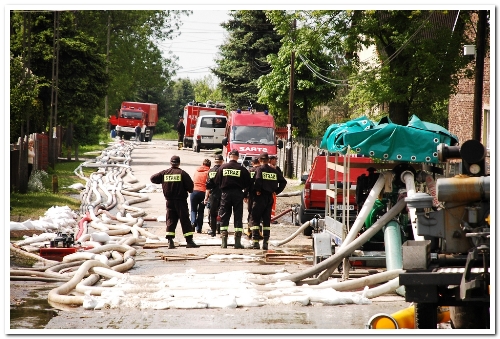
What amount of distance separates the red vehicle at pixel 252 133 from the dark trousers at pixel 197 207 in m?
14.1

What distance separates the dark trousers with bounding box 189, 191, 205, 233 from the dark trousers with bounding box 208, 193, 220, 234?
1.63 ft

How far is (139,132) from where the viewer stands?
63469 mm

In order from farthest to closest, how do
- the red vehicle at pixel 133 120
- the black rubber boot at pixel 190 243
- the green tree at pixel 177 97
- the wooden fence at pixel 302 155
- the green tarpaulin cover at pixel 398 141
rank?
the green tree at pixel 177 97
the red vehicle at pixel 133 120
the wooden fence at pixel 302 155
the black rubber boot at pixel 190 243
the green tarpaulin cover at pixel 398 141

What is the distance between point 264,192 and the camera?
675 inches

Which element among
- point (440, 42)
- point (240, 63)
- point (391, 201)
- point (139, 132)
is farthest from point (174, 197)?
point (139, 132)

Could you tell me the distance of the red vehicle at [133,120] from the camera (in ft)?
213

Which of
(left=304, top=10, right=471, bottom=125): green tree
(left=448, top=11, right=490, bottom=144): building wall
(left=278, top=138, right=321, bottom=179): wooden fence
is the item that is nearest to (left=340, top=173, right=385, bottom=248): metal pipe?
(left=304, top=10, right=471, bottom=125): green tree

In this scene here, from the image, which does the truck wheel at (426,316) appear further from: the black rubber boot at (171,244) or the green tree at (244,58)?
the green tree at (244,58)

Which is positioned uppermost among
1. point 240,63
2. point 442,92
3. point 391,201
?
point 240,63

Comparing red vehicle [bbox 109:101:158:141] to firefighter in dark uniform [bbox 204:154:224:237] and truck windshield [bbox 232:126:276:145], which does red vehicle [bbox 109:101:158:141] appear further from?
firefighter in dark uniform [bbox 204:154:224:237]

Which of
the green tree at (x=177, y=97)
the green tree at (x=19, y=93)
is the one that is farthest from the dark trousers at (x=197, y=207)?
the green tree at (x=177, y=97)

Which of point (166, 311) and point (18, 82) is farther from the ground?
point (18, 82)
